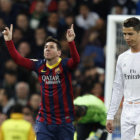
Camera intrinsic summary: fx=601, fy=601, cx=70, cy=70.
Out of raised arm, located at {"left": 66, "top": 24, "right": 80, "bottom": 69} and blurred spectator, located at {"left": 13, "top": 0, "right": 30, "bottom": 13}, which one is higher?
blurred spectator, located at {"left": 13, "top": 0, "right": 30, "bottom": 13}

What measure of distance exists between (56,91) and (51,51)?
0.48 metres

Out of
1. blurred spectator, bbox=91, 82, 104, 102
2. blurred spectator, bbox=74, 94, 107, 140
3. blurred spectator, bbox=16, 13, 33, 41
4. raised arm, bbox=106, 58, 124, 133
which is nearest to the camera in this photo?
raised arm, bbox=106, 58, 124, 133

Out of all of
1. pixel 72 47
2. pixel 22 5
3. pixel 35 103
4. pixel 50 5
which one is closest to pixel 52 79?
pixel 72 47

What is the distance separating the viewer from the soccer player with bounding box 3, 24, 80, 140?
705 cm

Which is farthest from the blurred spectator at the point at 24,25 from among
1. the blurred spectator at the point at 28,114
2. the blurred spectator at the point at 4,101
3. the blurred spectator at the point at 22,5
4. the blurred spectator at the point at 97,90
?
the blurred spectator at the point at 97,90

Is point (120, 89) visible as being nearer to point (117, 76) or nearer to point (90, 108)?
point (117, 76)

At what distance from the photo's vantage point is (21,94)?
37.8ft

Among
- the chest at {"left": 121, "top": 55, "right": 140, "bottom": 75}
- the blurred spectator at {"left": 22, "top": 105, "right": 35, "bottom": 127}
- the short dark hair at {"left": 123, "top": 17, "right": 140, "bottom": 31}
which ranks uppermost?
the short dark hair at {"left": 123, "top": 17, "right": 140, "bottom": 31}

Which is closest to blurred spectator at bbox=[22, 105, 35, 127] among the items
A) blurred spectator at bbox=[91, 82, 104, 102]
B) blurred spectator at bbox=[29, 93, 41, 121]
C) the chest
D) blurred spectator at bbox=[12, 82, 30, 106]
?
blurred spectator at bbox=[29, 93, 41, 121]

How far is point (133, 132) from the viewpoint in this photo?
6.36m

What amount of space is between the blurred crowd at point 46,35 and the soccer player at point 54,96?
3.71m

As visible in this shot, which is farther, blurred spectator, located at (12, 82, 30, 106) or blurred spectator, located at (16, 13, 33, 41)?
blurred spectator, located at (16, 13, 33, 41)

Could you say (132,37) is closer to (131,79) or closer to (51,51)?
(131,79)

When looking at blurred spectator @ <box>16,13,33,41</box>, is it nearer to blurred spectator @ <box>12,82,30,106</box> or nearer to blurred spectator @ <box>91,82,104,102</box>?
blurred spectator @ <box>12,82,30,106</box>
